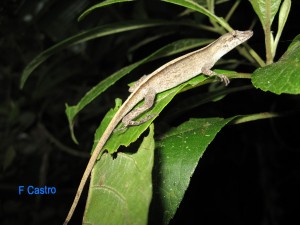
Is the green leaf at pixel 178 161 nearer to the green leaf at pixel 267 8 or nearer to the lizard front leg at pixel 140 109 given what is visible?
the lizard front leg at pixel 140 109

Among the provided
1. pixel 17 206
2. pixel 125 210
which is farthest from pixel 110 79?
pixel 17 206

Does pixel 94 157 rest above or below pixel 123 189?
above

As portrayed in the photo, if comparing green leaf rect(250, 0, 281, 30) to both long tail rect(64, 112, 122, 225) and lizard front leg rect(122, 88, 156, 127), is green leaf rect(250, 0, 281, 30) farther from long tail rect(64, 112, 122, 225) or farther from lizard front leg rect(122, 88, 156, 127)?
long tail rect(64, 112, 122, 225)

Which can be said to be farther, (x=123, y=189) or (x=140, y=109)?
(x=140, y=109)

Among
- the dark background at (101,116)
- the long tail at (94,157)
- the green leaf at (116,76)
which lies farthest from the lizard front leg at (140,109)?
the dark background at (101,116)

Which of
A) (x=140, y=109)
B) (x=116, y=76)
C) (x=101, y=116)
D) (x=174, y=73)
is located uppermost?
(x=101, y=116)

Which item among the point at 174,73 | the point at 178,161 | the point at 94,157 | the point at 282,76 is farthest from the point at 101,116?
the point at 282,76

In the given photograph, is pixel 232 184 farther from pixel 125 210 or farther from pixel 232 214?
pixel 125 210

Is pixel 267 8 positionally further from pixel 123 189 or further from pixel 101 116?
pixel 101 116
